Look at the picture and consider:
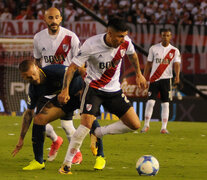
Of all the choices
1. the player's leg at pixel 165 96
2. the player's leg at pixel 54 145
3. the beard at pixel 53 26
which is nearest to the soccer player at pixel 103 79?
the player's leg at pixel 54 145

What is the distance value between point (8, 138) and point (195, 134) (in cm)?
413

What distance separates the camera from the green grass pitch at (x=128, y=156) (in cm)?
701

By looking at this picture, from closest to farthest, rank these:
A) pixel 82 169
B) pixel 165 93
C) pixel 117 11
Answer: pixel 82 169, pixel 165 93, pixel 117 11

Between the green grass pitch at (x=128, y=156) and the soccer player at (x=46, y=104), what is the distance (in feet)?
1.02

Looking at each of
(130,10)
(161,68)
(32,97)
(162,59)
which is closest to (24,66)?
(32,97)

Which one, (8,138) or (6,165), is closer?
(6,165)

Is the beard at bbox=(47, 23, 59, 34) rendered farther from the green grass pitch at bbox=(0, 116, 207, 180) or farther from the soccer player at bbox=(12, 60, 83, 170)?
the green grass pitch at bbox=(0, 116, 207, 180)

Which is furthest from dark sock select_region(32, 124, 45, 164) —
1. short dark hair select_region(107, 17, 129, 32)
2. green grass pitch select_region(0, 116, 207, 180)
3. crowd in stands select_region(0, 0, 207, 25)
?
crowd in stands select_region(0, 0, 207, 25)

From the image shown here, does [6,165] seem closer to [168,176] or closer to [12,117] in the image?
[168,176]

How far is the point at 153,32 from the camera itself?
16375 millimetres

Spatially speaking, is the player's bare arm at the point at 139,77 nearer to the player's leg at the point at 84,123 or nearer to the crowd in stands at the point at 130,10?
the player's leg at the point at 84,123

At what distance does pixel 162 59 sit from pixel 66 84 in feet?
20.4

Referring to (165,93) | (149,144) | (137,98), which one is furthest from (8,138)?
(137,98)

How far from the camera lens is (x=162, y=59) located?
12797 mm
